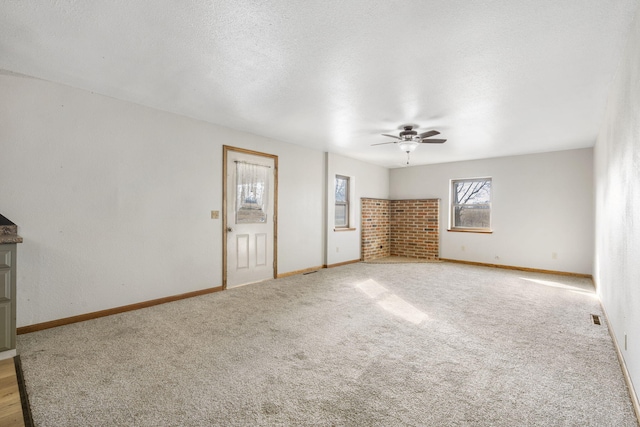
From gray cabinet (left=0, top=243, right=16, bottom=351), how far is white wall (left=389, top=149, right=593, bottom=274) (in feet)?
23.5

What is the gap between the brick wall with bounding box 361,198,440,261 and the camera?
7258 mm

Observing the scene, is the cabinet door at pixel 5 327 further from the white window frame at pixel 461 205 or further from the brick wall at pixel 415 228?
the white window frame at pixel 461 205

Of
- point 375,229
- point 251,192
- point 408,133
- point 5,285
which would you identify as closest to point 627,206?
point 408,133

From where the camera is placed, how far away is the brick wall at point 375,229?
7.17 m

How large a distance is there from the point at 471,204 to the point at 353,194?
106 inches

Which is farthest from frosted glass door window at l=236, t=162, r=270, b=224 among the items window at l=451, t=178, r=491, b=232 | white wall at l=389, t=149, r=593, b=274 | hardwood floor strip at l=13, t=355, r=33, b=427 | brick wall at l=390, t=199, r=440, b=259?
window at l=451, t=178, r=491, b=232

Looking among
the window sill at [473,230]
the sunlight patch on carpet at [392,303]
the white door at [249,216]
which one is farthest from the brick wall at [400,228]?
the white door at [249,216]

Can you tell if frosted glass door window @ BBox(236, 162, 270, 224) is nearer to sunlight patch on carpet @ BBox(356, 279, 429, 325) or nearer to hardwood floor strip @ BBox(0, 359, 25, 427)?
sunlight patch on carpet @ BBox(356, 279, 429, 325)

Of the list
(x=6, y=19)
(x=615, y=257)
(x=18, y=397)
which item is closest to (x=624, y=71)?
(x=615, y=257)

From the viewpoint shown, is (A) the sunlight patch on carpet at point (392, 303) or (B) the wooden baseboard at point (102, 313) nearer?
(B) the wooden baseboard at point (102, 313)

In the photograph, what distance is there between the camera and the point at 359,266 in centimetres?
642

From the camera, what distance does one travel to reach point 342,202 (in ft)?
22.6

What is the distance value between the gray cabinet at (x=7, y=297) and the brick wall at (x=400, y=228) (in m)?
5.82

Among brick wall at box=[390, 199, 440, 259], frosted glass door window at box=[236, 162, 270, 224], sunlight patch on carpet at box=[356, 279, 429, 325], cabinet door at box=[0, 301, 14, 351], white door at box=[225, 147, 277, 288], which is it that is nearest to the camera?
cabinet door at box=[0, 301, 14, 351]
